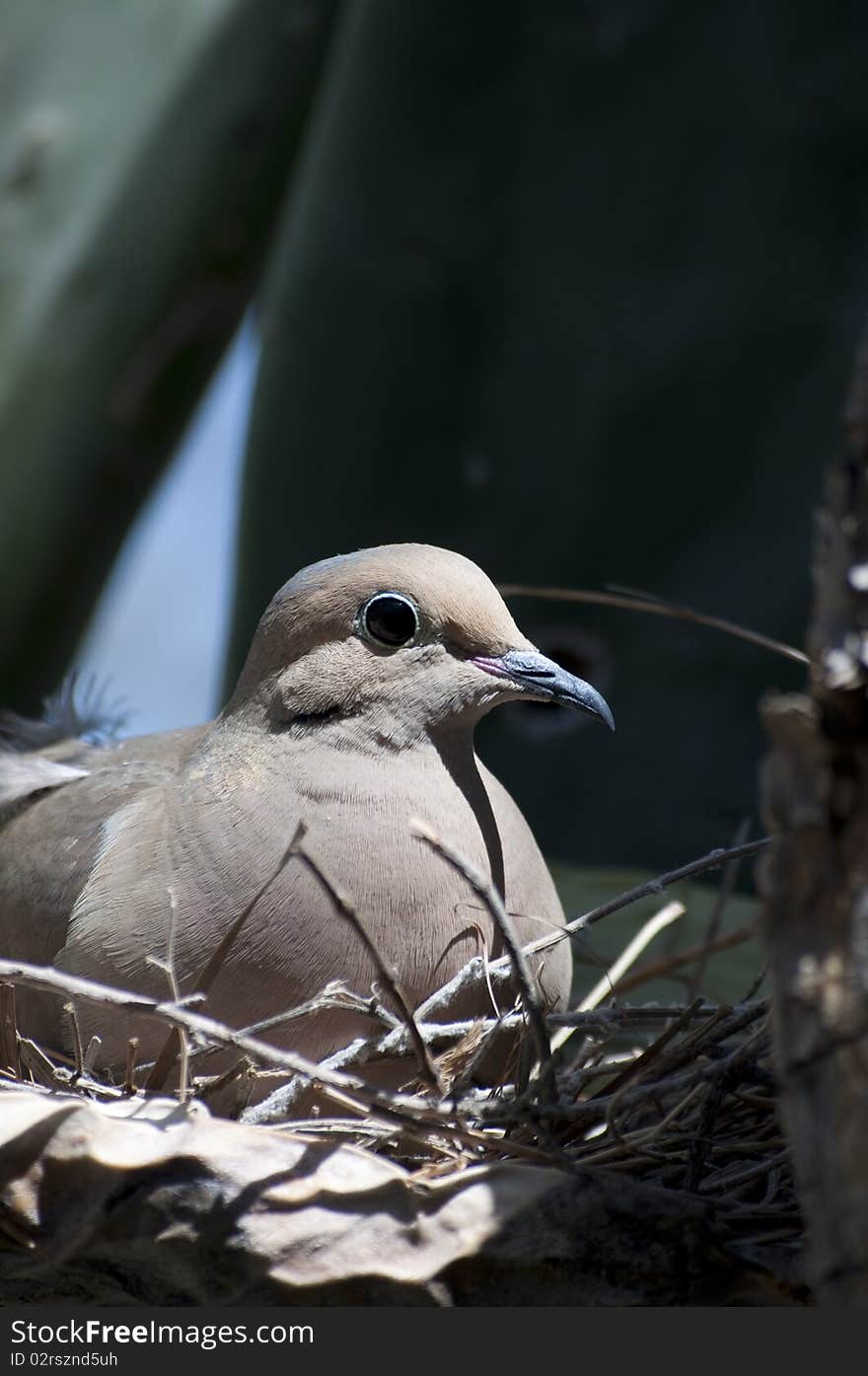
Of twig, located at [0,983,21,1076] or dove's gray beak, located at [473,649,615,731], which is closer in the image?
twig, located at [0,983,21,1076]

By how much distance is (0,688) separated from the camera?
4305mm

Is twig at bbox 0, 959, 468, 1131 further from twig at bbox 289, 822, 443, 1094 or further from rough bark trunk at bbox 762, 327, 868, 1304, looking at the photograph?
rough bark trunk at bbox 762, 327, 868, 1304

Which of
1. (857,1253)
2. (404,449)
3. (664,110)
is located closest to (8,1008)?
(857,1253)

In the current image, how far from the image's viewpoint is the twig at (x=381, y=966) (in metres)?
1.53

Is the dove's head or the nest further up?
the dove's head

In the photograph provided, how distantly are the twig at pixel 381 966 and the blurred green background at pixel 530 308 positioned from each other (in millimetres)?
1688

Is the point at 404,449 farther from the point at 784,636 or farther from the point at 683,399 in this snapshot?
the point at 784,636

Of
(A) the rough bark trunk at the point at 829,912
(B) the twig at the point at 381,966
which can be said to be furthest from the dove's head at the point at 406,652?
(A) the rough bark trunk at the point at 829,912

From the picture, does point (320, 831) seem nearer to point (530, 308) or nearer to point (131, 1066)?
point (131, 1066)

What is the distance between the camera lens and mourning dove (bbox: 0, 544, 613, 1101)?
194 cm

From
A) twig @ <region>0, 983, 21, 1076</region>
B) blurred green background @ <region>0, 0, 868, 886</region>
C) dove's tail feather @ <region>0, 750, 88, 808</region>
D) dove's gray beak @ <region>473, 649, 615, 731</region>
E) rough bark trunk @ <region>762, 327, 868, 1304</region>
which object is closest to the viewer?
rough bark trunk @ <region>762, 327, 868, 1304</region>

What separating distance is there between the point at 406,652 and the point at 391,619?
46mm

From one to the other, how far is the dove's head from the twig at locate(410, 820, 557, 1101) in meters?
0.57

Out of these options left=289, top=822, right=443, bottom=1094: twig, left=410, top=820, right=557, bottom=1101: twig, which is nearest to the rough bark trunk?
left=410, top=820, right=557, bottom=1101: twig
